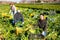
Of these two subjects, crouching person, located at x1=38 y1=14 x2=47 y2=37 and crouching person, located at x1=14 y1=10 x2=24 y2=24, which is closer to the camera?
crouching person, located at x1=38 y1=14 x2=47 y2=37

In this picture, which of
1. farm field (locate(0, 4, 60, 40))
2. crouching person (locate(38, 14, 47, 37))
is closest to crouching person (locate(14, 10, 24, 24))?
farm field (locate(0, 4, 60, 40))

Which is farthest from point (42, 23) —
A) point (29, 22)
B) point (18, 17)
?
point (18, 17)

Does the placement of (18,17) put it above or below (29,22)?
above

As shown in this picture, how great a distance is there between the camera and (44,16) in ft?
13.7

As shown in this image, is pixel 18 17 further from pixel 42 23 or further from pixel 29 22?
pixel 42 23

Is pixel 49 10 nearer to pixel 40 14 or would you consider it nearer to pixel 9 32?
pixel 40 14

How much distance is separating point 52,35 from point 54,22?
27cm

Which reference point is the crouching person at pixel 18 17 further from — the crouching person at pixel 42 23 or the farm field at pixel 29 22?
the crouching person at pixel 42 23

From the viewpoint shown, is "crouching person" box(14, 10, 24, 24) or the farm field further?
"crouching person" box(14, 10, 24, 24)

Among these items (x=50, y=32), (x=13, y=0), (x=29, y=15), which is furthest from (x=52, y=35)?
(x=13, y=0)

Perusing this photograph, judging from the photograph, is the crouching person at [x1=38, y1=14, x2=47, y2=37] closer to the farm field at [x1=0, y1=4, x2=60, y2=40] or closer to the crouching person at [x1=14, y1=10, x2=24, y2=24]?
the farm field at [x1=0, y1=4, x2=60, y2=40]

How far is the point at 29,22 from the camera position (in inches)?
173

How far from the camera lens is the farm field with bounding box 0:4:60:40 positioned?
4160mm

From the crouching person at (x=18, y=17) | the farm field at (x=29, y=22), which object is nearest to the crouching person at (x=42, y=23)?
the farm field at (x=29, y=22)
